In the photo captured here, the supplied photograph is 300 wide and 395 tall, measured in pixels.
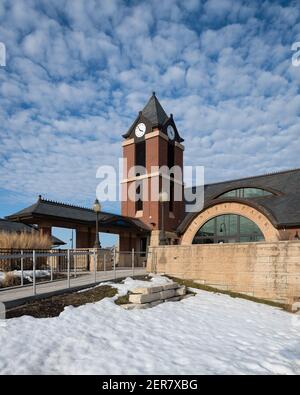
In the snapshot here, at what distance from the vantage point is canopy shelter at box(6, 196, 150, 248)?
75.7 ft

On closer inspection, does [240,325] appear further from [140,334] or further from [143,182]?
[143,182]

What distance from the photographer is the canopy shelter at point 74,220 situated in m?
23.1

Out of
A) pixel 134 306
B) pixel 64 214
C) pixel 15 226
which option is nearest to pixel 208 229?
pixel 64 214

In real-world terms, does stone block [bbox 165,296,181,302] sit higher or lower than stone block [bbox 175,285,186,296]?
lower

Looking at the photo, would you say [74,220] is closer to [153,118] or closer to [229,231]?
[229,231]

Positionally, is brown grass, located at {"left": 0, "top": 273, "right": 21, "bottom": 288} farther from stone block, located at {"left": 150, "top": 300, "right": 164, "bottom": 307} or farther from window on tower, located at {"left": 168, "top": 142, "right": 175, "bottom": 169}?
window on tower, located at {"left": 168, "top": 142, "right": 175, "bottom": 169}

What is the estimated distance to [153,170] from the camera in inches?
1304

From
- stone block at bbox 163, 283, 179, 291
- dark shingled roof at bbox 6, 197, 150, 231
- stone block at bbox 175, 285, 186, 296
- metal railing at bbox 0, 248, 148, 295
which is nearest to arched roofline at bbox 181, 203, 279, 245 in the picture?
metal railing at bbox 0, 248, 148, 295

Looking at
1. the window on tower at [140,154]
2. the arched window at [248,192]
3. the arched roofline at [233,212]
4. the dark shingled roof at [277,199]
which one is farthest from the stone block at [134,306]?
the window on tower at [140,154]

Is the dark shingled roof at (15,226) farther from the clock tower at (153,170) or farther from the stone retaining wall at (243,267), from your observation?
the clock tower at (153,170)

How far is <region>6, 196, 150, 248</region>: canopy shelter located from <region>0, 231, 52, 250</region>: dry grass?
4608 mm

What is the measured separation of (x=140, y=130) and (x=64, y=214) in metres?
14.8

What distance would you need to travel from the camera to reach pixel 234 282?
1577 cm

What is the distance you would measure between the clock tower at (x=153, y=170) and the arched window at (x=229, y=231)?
27.2 ft
